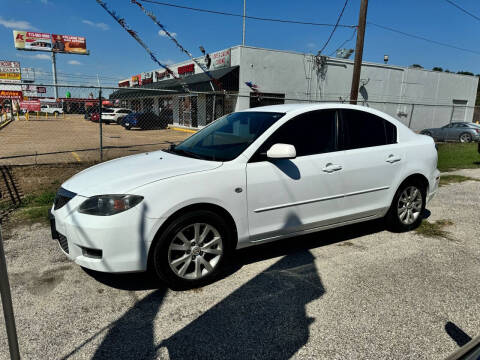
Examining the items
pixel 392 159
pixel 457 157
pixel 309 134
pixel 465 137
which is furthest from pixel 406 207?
pixel 465 137

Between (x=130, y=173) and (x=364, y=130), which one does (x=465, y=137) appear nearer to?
(x=364, y=130)

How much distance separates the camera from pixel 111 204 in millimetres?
2969

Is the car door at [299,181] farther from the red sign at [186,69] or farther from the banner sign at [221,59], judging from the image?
the red sign at [186,69]

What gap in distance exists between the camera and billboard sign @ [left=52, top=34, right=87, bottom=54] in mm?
60875

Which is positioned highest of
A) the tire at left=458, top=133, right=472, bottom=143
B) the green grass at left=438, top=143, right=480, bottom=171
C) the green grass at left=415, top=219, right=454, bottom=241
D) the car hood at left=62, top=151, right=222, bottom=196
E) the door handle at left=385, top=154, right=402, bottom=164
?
the door handle at left=385, top=154, right=402, bottom=164

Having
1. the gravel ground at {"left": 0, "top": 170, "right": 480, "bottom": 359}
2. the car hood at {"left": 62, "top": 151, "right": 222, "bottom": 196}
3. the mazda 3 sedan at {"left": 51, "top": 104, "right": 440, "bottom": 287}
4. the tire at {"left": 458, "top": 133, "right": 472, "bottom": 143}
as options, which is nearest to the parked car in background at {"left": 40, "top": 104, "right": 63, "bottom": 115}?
the tire at {"left": 458, "top": 133, "right": 472, "bottom": 143}

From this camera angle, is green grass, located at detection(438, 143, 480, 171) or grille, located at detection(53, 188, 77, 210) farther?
green grass, located at detection(438, 143, 480, 171)

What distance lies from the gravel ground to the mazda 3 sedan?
351 mm

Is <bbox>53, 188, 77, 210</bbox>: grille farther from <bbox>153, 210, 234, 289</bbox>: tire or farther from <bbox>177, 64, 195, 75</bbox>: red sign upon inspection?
<bbox>177, 64, 195, 75</bbox>: red sign

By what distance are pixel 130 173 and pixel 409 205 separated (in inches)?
144

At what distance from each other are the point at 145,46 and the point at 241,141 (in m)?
18.2

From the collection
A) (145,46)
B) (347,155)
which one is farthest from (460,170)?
(145,46)

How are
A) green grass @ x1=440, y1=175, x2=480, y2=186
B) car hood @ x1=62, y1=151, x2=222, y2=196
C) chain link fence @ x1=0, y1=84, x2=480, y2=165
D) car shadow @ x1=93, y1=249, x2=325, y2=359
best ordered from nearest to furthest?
car shadow @ x1=93, y1=249, x2=325, y2=359, car hood @ x1=62, y1=151, x2=222, y2=196, green grass @ x1=440, y1=175, x2=480, y2=186, chain link fence @ x1=0, y1=84, x2=480, y2=165

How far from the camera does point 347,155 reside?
404 cm
